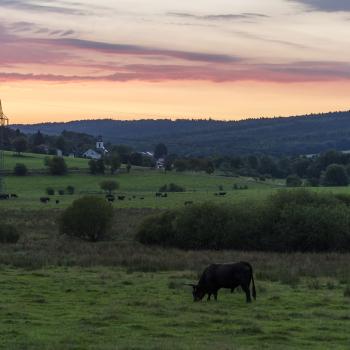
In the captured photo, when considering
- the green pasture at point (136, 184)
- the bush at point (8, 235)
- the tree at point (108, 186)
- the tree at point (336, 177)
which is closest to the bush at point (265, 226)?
the bush at point (8, 235)

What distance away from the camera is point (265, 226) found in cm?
5384

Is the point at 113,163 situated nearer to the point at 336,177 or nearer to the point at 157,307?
the point at 336,177

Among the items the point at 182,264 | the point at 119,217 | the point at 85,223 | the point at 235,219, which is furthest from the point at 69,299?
the point at 119,217

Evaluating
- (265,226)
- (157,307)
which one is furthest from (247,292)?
(265,226)

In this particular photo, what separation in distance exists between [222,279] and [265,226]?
1143 inches

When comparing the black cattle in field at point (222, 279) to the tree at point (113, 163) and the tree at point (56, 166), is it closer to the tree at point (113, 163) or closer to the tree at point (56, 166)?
the tree at point (56, 166)

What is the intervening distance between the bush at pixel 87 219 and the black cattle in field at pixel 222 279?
35.5 metres

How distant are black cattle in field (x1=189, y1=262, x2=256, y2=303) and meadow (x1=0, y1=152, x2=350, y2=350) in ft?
1.36

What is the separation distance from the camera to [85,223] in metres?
60.1

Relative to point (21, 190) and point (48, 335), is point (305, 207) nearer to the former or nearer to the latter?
point (48, 335)

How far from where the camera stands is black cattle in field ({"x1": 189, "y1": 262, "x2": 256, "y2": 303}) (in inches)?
976

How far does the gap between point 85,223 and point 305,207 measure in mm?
17250

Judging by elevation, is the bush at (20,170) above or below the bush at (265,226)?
above

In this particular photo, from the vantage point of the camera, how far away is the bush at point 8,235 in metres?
54.0
